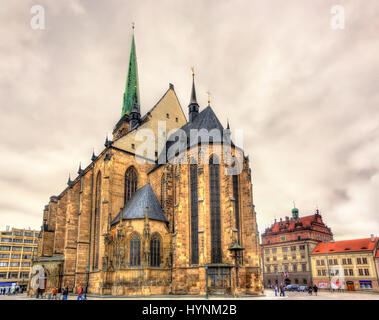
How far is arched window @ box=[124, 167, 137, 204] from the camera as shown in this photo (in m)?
37.9

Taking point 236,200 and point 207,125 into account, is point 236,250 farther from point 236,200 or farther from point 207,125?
point 207,125

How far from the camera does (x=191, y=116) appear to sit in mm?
43750

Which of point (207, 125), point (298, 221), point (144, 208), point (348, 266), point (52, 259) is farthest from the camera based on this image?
point (298, 221)

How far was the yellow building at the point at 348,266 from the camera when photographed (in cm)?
5640

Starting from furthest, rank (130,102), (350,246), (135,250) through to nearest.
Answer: (350,246) < (130,102) < (135,250)

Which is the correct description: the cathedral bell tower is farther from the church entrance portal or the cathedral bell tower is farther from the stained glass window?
the church entrance portal

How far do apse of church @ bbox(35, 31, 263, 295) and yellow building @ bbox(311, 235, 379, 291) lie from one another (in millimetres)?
31576

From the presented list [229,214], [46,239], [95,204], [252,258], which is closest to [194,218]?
[229,214]

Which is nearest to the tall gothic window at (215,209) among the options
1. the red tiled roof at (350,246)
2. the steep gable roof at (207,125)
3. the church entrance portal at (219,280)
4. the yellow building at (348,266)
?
the church entrance portal at (219,280)

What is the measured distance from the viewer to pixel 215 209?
101 feet

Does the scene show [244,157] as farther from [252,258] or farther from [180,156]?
[252,258]

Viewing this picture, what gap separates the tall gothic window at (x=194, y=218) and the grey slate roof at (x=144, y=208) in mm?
3169

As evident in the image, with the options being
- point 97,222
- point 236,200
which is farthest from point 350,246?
point 97,222

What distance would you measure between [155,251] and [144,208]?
4.34m
